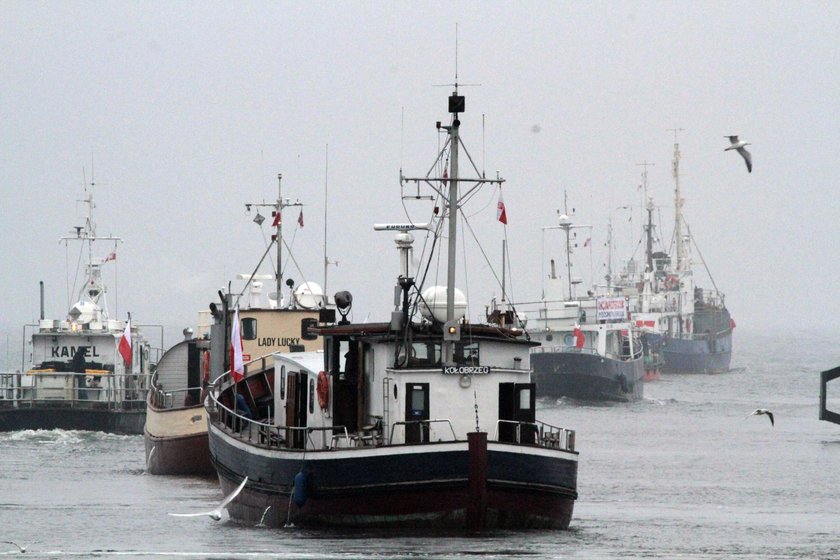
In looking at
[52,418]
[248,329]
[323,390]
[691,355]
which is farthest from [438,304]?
[691,355]

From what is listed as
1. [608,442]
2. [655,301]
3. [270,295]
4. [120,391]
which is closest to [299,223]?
[270,295]

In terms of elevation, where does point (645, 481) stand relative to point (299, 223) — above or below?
below

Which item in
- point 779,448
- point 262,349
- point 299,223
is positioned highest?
point 299,223

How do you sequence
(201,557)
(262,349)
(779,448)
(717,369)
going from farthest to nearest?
(717,369), (779,448), (262,349), (201,557)

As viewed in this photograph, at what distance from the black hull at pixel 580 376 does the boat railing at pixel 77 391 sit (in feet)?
114

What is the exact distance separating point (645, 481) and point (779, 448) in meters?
16.8

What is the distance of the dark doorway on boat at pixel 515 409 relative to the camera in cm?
3027

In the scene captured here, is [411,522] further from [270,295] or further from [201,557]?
[270,295]

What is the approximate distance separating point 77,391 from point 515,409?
3679 cm

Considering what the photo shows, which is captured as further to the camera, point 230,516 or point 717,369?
point 717,369

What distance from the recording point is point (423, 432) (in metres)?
29.4

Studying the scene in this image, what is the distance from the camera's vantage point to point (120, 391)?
6384 centimetres

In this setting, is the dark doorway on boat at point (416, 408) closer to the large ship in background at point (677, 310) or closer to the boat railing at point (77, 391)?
the boat railing at point (77, 391)

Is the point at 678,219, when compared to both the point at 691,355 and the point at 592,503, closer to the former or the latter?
the point at 691,355
